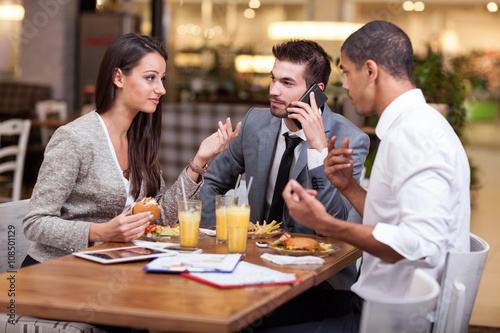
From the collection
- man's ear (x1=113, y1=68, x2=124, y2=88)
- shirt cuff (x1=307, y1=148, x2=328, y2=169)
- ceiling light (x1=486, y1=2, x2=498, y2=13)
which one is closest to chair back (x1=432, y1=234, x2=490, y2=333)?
shirt cuff (x1=307, y1=148, x2=328, y2=169)

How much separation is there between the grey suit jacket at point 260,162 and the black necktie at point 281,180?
0.03 meters

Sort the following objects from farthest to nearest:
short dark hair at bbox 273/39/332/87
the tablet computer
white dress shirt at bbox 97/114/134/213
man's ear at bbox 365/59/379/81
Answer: short dark hair at bbox 273/39/332/87 < white dress shirt at bbox 97/114/134/213 < man's ear at bbox 365/59/379/81 < the tablet computer

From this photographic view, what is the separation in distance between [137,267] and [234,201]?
37 centimetres

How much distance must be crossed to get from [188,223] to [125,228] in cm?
18

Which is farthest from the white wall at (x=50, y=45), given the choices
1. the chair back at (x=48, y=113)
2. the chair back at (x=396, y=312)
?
the chair back at (x=396, y=312)

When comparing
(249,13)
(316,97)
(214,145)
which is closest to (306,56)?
(316,97)

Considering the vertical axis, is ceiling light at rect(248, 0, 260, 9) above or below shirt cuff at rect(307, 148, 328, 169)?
above

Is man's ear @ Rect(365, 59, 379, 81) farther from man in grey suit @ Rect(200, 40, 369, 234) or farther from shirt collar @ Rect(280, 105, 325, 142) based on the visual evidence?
shirt collar @ Rect(280, 105, 325, 142)

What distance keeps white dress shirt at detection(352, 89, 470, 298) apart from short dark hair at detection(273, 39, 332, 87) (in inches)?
36.3

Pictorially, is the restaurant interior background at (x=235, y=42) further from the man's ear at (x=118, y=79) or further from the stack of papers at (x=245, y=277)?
the stack of papers at (x=245, y=277)

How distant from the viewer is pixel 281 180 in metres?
2.52

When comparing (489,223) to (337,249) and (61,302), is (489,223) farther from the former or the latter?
(61,302)

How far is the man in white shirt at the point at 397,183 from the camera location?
1586 mm

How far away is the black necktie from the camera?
2.49 m
